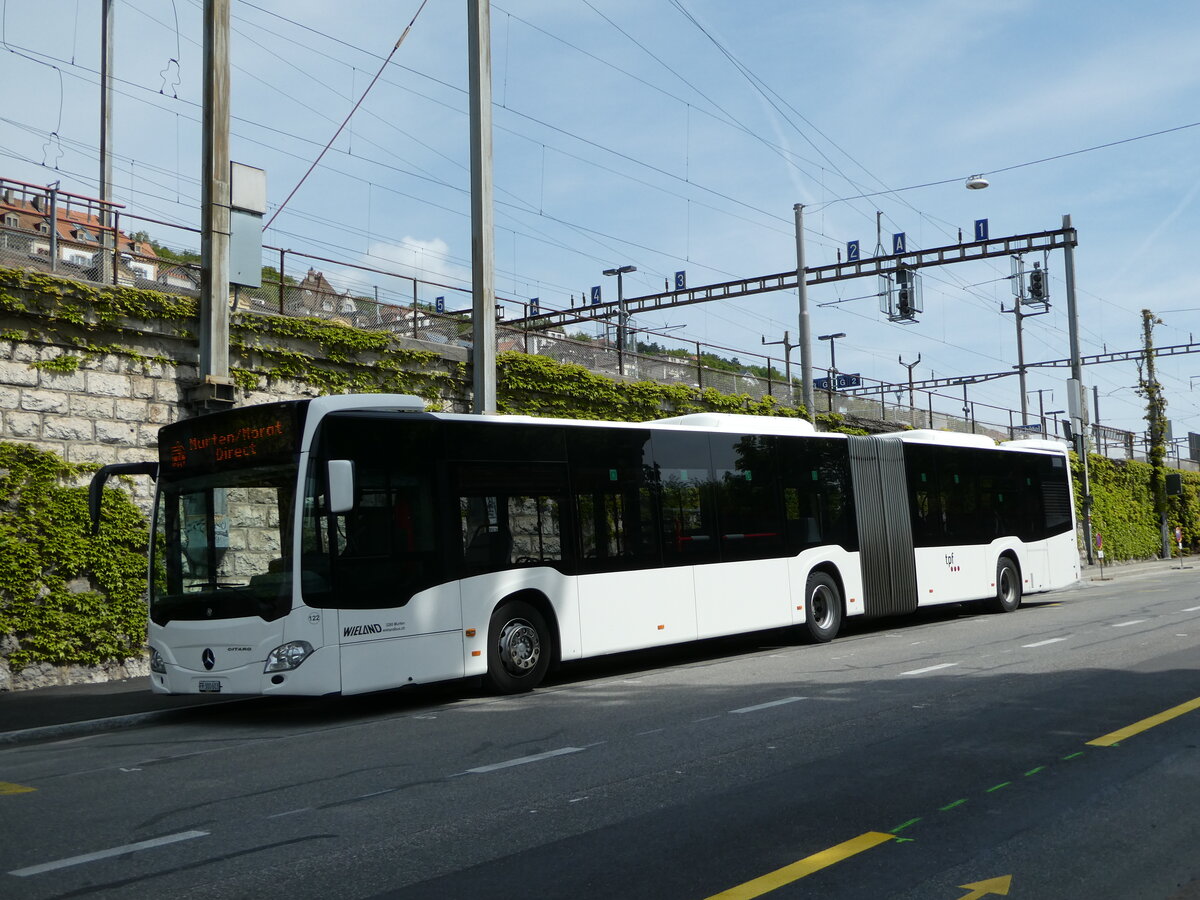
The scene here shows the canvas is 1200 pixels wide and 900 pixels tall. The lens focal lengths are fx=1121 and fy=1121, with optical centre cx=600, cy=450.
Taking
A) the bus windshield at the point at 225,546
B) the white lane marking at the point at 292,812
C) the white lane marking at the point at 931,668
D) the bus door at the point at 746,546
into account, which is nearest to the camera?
the white lane marking at the point at 292,812

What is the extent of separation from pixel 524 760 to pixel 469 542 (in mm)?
3733

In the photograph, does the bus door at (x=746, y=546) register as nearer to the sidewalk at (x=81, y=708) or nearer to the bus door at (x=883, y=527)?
the bus door at (x=883, y=527)

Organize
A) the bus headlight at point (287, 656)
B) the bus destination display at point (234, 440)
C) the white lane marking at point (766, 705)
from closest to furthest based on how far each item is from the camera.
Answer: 1. the white lane marking at point (766, 705)
2. the bus headlight at point (287, 656)
3. the bus destination display at point (234, 440)

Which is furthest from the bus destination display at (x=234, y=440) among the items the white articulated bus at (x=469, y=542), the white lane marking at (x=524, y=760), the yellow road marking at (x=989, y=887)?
the yellow road marking at (x=989, y=887)

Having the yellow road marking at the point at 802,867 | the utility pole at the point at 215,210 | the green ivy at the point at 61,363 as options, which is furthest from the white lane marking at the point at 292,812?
the green ivy at the point at 61,363

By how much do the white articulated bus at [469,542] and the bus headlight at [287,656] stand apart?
0.02m

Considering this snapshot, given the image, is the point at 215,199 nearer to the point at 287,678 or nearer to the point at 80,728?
the point at 80,728

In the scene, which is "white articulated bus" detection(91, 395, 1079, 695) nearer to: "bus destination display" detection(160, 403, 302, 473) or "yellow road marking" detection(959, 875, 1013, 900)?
"bus destination display" detection(160, 403, 302, 473)

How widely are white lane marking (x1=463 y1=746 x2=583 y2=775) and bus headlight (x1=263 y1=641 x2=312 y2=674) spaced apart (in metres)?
2.80

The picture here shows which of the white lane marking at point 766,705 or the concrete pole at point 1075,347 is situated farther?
the concrete pole at point 1075,347

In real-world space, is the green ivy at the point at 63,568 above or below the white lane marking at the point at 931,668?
above

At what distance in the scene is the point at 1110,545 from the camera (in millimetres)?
43000

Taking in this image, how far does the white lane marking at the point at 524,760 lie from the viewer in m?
7.54

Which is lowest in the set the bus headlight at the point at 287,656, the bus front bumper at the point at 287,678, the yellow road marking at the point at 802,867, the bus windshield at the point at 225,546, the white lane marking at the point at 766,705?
the yellow road marking at the point at 802,867
